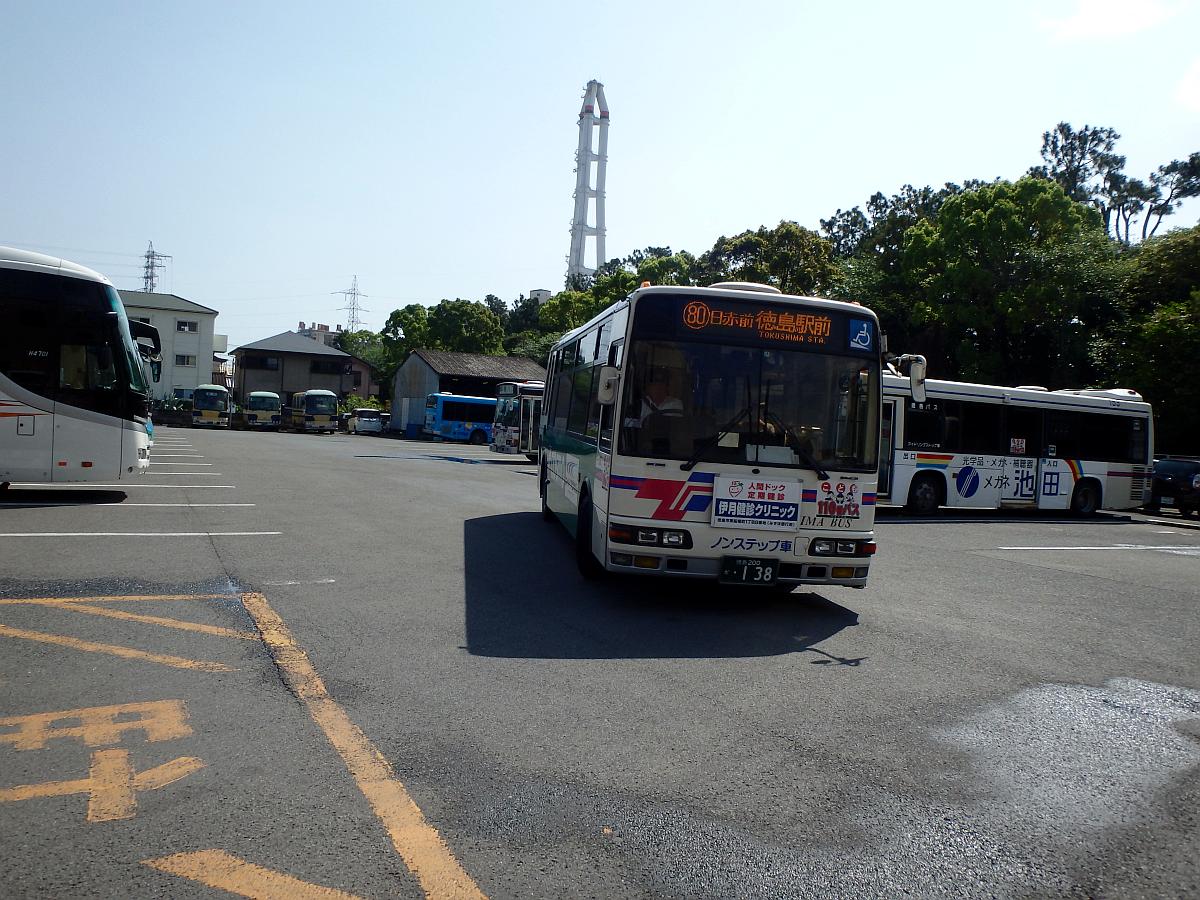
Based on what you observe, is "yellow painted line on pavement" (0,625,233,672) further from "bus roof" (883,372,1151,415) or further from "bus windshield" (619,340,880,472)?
"bus roof" (883,372,1151,415)

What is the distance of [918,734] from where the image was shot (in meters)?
5.14

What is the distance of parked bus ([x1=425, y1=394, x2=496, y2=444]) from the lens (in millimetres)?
56688

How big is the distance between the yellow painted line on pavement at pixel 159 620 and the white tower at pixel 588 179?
119 m

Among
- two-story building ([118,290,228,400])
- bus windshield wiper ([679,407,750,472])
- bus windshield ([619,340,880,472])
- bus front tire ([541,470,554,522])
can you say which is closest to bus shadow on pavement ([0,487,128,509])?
bus front tire ([541,470,554,522])

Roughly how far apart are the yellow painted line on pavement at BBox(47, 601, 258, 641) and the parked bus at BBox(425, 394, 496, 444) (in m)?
49.3

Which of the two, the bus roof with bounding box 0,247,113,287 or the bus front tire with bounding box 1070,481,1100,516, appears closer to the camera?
the bus roof with bounding box 0,247,113,287

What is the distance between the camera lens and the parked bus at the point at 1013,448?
760 inches

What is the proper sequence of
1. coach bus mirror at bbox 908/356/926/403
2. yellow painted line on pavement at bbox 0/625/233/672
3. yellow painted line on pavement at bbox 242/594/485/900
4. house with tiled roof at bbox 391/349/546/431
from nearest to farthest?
yellow painted line on pavement at bbox 242/594/485/900 → yellow painted line on pavement at bbox 0/625/233/672 → coach bus mirror at bbox 908/356/926/403 → house with tiled roof at bbox 391/349/546/431

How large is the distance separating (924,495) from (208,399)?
49.3 m

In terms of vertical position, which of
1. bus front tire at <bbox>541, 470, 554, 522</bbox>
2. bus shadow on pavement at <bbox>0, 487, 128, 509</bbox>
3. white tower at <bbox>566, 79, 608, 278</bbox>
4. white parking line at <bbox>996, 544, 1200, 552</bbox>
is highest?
white tower at <bbox>566, 79, 608, 278</bbox>

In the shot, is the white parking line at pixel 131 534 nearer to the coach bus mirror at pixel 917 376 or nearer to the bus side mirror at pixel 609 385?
the bus side mirror at pixel 609 385

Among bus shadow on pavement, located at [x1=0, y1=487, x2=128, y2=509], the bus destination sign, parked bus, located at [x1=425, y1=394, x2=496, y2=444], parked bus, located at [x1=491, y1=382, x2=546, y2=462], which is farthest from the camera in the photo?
parked bus, located at [x1=425, y1=394, x2=496, y2=444]

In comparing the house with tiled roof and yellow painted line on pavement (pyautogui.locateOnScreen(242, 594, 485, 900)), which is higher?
the house with tiled roof

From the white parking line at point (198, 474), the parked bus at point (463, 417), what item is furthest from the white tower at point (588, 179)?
the white parking line at point (198, 474)
